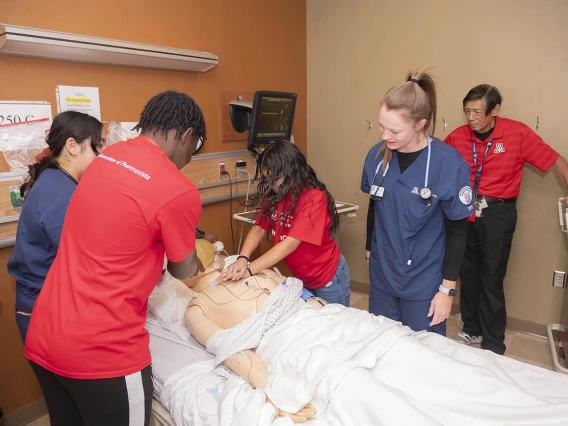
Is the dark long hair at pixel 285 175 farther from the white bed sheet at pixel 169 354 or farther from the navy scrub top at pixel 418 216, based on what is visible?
the white bed sheet at pixel 169 354

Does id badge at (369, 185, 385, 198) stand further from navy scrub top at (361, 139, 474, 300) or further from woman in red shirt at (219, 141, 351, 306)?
woman in red shirt at (219, 141, 351, 306)

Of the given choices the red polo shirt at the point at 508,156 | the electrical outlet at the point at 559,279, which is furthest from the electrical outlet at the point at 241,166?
the electrical outlet at the point at 559,279

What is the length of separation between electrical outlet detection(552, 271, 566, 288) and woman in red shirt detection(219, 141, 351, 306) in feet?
5.20

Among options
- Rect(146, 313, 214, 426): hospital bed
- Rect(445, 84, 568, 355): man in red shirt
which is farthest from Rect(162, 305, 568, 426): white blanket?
Rect(445, 84, 568, 355): man in red shirt

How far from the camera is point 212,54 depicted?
106 inches

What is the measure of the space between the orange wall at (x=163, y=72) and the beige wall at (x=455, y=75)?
29cm

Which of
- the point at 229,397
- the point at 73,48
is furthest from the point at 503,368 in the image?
the point at 73,48

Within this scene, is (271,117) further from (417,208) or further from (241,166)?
(417,208)

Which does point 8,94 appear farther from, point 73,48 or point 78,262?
point 78,262

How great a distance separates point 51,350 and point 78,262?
25 cm

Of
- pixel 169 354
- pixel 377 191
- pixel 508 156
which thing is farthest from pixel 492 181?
pixel 169 354

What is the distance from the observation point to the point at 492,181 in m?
2.60

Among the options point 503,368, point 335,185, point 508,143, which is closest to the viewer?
point 503,368

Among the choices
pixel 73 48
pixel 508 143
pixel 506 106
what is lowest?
pixel 508 143
